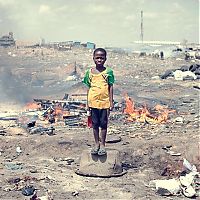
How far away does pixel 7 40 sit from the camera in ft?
122

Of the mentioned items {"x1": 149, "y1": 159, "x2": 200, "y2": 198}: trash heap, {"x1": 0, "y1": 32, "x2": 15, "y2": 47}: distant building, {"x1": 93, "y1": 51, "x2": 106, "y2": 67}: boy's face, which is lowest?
{"x1": 149, "y1": 159, "x2": 200, "y2": 198}: trash heap

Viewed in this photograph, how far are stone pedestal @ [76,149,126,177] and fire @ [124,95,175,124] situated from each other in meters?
4.24

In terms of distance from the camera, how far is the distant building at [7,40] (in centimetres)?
3642

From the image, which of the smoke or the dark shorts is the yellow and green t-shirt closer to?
the dark shorts

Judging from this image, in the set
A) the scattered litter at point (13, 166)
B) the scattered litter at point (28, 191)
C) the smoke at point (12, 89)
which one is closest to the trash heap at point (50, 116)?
the smoke at point (12, 89)

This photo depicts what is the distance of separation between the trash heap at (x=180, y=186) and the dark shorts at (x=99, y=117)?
4.15ft

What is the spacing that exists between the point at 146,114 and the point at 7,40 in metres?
28.1

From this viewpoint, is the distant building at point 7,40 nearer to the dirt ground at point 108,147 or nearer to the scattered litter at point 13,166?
the dirt ground at point 108,147

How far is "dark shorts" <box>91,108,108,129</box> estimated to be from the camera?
6.86 m

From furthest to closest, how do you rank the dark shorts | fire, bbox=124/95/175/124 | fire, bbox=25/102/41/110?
fire, bbox=25/102/41/110 < fire, bbox=124/95/175/124 < the dark shorts

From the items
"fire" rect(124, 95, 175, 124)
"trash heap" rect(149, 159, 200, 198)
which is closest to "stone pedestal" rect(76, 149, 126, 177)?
"trash heap" rect(149, 159, 200, 198)

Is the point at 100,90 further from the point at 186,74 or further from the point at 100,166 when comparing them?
the point at 186,74

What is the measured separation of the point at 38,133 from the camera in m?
9.78

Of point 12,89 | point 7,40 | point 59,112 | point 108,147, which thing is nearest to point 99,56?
point 108,147
